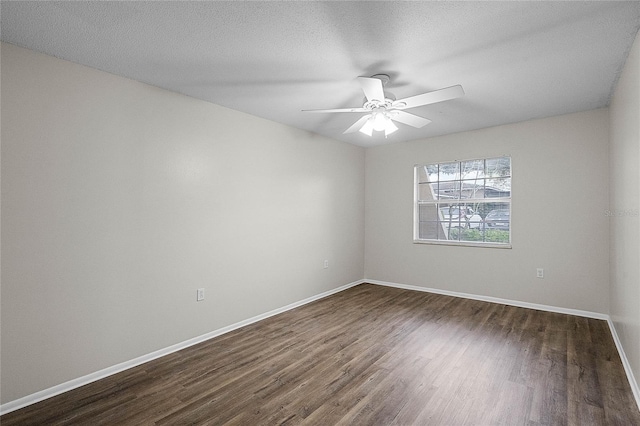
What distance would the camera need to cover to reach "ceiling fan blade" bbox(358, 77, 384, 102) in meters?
2.21

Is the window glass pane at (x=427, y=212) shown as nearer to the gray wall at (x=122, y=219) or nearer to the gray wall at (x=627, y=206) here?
the gray wall at (x=627, y=206)

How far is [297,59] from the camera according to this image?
234 cm

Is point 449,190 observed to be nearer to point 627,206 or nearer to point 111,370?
point 627,206

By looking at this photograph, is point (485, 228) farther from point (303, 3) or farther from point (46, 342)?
point (46, 342)

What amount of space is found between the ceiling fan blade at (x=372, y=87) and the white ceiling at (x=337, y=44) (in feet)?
0.68

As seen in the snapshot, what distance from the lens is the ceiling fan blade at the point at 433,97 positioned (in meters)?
2.25

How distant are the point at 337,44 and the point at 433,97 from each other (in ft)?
2.80

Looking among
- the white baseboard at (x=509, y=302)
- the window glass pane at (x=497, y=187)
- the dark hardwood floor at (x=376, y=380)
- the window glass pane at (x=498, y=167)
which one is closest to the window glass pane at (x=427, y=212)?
the window glass pane at (x=497, y=187)

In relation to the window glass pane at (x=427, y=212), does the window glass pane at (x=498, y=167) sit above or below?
above

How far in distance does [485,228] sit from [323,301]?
2.58 m

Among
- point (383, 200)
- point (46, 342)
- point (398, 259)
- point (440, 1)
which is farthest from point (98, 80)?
point (398, 259)

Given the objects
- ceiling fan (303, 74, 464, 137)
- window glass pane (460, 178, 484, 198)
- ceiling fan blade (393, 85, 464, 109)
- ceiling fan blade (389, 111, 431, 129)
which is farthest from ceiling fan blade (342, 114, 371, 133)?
window glass pane (460, 178, 484, 198)

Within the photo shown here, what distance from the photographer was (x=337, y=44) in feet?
6.96

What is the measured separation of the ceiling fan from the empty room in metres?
0.03
